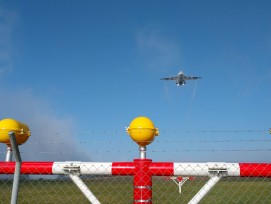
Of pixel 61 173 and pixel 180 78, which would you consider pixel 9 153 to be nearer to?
pixel 61 173

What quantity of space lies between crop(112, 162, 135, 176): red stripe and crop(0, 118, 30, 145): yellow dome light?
83cm

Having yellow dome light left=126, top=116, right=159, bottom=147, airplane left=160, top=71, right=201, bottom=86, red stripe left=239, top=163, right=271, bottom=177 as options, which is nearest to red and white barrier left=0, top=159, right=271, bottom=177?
red stripe left=239, top=163, right=271, bottom=177

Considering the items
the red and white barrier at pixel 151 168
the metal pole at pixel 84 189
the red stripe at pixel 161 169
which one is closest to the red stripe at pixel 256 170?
the red and white barrier at pixel 151 168

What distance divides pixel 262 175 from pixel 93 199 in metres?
1.36

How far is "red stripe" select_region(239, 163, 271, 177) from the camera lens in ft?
8.16

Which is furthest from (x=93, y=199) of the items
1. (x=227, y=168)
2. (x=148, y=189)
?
(x=227, y=168)

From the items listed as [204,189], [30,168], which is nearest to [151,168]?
[204,189]

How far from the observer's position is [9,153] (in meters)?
2.91

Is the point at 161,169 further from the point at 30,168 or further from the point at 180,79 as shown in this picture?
the point at 180,79

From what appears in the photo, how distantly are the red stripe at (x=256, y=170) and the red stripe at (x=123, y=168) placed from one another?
0.87 m

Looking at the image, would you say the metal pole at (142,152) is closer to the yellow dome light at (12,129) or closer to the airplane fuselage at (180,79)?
the yellow dome light at (12,129)

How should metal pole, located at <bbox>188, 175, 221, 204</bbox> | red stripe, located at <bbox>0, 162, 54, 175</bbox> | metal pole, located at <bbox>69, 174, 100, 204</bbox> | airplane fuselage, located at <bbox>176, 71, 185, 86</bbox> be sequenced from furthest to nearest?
airplane fuselage, located at <bbox>176, 71, 185, 86</bbox> < red stripe, located at <bbox>0, 162, 54, 175</bbox> < metal pole, located at <bbox>69, 174, 100, 204</bbox> < metal pole, located at <bbox>188, 175, 221, 204</bbox>

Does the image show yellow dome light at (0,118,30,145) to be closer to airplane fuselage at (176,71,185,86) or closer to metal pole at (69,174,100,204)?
metal pole at (69,174,100,204)

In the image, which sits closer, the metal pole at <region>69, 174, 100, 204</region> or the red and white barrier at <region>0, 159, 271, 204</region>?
the red and white barrier at <region>0, 159, 271, 204</region>
